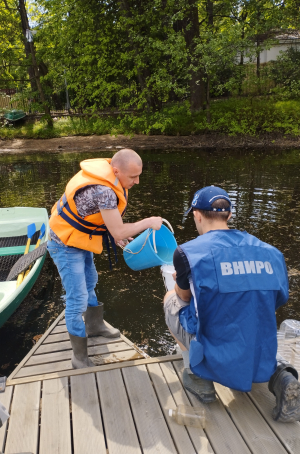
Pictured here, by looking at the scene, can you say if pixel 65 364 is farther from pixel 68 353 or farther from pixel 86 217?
pixel 86 217

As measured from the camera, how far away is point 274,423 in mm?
2303

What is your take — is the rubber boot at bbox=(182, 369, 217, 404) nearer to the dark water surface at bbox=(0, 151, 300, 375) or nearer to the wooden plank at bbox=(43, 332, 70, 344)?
the wooden plank at bbox=(43, 332, 70, 344)

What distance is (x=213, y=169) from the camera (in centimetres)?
1244

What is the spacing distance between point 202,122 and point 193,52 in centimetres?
309

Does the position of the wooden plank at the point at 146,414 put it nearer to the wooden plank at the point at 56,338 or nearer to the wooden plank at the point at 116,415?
the wooden plank at the point at 116,415

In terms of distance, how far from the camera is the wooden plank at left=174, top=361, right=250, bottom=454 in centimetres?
214

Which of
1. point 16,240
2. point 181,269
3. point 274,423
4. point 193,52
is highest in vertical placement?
point 193,52

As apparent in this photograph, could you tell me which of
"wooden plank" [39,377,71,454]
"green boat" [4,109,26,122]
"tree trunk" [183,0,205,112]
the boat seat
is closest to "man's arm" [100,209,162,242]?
"wooden plank" [39,377,71,454]

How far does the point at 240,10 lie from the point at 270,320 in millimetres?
21130

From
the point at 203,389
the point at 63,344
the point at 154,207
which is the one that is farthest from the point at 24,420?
the point at 154,207

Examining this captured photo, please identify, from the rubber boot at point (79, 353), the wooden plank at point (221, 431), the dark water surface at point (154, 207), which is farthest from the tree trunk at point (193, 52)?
the wooden plank at point (221, 431)

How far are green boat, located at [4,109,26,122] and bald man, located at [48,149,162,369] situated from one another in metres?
20.7

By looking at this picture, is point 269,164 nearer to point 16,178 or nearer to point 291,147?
point 291,147

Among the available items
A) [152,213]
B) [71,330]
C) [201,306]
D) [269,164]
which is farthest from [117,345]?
[269,164]
